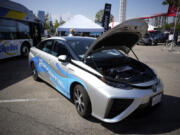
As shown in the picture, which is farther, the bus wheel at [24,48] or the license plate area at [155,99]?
the bus wheel at [24,48]

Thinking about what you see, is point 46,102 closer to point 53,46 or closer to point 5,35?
point 53,46

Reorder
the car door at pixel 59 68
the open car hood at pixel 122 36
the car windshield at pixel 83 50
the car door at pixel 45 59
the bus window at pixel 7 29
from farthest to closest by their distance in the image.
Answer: the bus window at pixel 7 29 → the car door at pixel 45 59 → the car windshield at pixel 83 50 → the car door at pixel 59 68 → the open car hood at pixel 122 36

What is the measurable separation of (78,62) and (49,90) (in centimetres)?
176

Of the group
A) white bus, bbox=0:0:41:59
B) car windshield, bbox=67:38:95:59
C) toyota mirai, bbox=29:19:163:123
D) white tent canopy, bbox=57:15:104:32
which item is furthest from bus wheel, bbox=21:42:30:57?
car windshield, bbox=67:38:95:59

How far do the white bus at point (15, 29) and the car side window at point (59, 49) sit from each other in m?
5.50

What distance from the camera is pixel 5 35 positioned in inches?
309

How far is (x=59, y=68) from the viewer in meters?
3.18

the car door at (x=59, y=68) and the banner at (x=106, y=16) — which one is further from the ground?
the banner at (x=106, y=16)

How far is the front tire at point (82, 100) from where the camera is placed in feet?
8.11

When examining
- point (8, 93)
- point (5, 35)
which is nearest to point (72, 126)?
point (8, 93)

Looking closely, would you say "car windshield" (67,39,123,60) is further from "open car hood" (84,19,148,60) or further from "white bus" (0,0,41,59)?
"white bus" (0,0,41,59)

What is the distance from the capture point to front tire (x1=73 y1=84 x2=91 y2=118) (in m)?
2.47

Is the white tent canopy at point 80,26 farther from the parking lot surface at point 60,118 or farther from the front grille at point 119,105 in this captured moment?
the front grille at point 119,105

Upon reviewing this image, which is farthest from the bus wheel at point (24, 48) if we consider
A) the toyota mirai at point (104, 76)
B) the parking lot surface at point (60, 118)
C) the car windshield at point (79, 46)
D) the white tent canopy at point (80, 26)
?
the car windshield at point (79, 46)
